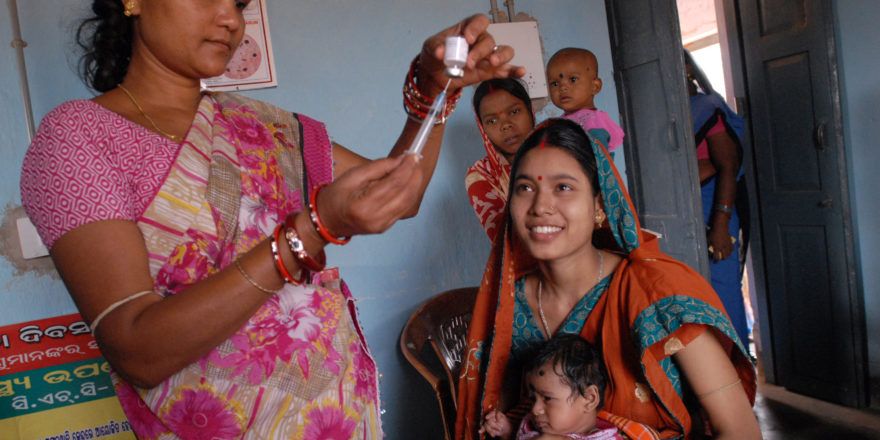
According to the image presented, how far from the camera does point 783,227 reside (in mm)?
3527

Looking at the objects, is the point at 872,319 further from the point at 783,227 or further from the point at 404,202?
the point at 404,202

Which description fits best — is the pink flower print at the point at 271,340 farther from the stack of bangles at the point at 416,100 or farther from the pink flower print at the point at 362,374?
the stack of bangles at the point at 416,100

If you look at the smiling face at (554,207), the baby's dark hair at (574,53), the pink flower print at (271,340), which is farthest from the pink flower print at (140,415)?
the baby's dark hair at (574,53)

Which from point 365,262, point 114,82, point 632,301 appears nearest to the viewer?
point 114,82

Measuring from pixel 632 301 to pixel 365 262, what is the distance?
1469 mm

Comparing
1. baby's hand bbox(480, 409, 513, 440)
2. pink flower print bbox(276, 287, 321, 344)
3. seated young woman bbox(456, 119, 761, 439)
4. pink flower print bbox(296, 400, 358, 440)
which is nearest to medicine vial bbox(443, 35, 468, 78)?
pink flower print bbox(276, 287, 321, 344)

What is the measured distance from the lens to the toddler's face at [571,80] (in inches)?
111

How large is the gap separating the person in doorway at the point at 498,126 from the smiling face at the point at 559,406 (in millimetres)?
1080

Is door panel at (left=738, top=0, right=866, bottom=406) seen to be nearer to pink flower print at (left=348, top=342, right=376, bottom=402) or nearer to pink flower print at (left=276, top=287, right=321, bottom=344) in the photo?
pink flower print at (left=348, top=342, right=376, bottom=402)

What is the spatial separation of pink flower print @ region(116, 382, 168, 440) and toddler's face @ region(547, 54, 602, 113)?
7.90 feet

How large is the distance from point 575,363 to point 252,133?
3.22 ft

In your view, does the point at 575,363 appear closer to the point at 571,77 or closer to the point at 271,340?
the point at 271,340

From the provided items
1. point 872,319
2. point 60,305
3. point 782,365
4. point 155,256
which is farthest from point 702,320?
point 782,365

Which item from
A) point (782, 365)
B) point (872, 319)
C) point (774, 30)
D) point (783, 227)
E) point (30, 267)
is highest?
point (774, 30)
